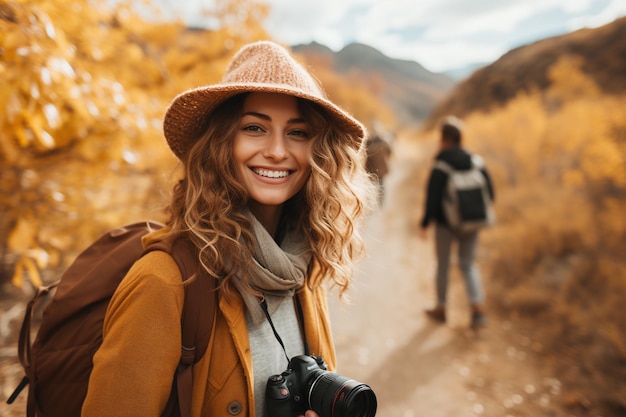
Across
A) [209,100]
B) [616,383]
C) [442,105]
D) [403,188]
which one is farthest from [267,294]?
[442,105]

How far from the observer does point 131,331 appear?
1.05 m

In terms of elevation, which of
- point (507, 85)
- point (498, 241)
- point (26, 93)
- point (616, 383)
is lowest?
point (616, 383)

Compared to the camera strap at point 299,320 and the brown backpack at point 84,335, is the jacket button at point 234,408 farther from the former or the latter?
the camera strap at point 299,320

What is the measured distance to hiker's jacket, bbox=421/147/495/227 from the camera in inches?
171

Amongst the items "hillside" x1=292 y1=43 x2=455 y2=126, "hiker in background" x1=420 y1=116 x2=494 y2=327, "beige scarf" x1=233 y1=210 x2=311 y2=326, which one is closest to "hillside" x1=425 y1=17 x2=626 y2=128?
"hiker in background" x1=420 y1=116 x2=494 y2=327

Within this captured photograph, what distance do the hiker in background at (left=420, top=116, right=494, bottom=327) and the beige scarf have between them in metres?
3.27

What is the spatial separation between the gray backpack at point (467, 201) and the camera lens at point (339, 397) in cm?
329

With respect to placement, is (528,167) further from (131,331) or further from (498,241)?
(131,331)

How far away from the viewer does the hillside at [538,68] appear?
32478 millimetres

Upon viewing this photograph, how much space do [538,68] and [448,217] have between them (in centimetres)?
5028

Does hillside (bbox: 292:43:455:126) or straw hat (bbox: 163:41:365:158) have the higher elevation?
hillside (bbox: 292:43:455:126)

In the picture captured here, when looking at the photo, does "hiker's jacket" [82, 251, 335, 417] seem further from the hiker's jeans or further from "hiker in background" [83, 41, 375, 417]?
the hiker's jeans

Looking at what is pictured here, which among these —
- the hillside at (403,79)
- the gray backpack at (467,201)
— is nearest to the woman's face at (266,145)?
the gray backpack at (467,201)

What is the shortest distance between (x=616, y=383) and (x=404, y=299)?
2.55m
